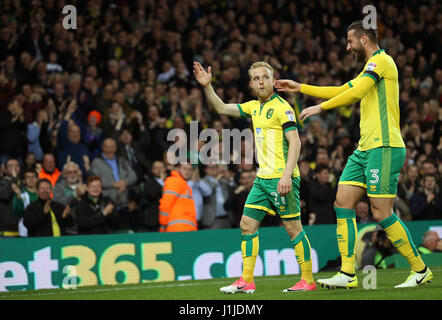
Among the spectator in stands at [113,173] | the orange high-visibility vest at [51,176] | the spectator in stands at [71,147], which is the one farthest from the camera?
the spectator in stands at [71,147]

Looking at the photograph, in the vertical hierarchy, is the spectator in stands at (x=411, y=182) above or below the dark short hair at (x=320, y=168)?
below

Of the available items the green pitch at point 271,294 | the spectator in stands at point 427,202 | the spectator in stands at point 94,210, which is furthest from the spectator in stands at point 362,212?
the spectator in stands at point 94,210

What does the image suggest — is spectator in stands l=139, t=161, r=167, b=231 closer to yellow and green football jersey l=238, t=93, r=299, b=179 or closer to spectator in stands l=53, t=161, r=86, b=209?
spectator in stands l=53, t=161, r=86, b=209

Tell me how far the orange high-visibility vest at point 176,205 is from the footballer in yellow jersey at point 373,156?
485 cm

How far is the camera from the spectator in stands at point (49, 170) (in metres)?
11.7

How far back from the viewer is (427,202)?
1311 cm

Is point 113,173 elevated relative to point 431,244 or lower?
elevated

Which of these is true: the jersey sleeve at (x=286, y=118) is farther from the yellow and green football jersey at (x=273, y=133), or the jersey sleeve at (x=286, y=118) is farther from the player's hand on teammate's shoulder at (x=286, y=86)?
the player's hand on teammate's shoulder at (x=286, y=86)

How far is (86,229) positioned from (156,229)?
142cm

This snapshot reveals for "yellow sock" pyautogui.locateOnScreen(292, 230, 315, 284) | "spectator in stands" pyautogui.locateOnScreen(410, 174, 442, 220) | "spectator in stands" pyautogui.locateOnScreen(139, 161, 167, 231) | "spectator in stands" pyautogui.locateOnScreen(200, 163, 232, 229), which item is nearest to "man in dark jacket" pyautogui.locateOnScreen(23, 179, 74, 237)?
"spectator in stands" pyautogui.locateOnScreen(139, 161, 167, 231)

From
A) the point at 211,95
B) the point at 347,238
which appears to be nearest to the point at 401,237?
the point at 347,238

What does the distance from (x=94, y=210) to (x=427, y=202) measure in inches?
240

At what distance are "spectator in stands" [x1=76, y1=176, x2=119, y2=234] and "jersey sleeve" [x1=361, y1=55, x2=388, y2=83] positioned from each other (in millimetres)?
5420

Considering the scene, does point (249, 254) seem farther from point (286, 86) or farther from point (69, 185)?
point (69, 185)
